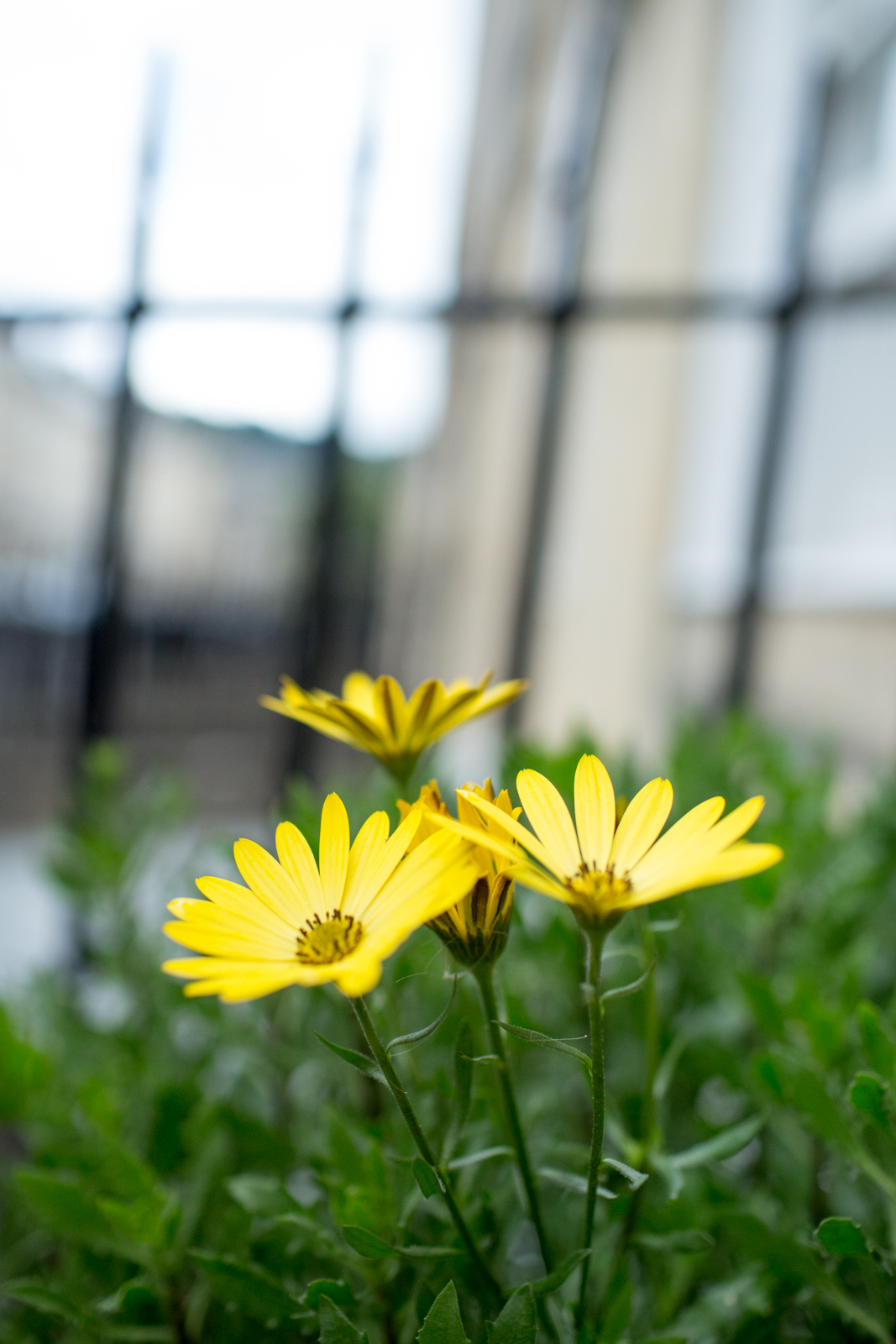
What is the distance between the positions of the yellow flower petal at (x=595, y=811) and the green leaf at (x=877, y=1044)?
0.45 ft

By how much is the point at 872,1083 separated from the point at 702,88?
10.4 ft

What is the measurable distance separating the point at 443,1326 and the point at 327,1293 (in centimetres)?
6

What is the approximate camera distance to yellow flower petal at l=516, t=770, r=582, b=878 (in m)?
0.28

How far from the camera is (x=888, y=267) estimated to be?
205cm

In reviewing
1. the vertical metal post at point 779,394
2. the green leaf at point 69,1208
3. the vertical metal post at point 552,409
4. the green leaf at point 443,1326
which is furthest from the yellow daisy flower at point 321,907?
the vertical metal post at point 779,394

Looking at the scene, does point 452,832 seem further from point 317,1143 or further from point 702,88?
point 702,88

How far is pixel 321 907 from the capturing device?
28 centimetres

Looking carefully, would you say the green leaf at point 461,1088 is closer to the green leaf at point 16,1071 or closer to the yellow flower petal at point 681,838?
the yellow flower petal at point 681,838

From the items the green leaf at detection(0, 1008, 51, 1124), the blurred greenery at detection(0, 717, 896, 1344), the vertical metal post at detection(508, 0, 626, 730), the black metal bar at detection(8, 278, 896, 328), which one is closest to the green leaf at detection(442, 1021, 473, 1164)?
the blurred greenery at detection(0, 717, 896, 1344)

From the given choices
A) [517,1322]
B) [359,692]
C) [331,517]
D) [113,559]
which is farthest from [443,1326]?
[113,559]

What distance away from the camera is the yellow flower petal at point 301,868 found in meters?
0.28

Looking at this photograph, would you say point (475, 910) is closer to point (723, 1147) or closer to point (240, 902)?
point (240, 902)

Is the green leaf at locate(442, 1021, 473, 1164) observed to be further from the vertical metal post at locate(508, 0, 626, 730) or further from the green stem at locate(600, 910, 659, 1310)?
the vertical metal post at locate(508, 0, 626, 730)

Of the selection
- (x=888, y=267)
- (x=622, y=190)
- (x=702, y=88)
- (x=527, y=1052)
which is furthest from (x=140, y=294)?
(x=622, y=190)
